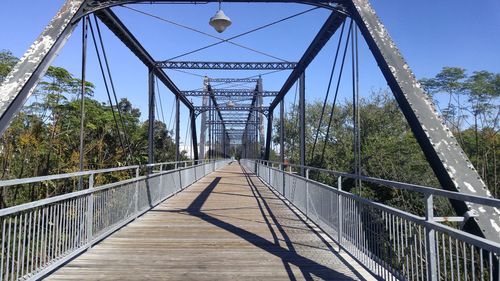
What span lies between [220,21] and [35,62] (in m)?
3.50

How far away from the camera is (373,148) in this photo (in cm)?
2402

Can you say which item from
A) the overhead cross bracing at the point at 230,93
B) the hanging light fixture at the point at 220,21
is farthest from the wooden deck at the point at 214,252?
the overhead cross bracing at the point at 230,93

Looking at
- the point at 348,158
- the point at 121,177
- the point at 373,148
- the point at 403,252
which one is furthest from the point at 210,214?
the point at 348,158

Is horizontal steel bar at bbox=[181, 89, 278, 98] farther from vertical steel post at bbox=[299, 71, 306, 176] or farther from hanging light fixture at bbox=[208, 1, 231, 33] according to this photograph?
hanging light fixture at bbox=[208, 1, 231, 33]

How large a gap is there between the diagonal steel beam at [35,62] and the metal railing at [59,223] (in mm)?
1237

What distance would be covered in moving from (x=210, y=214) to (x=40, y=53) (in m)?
5.05

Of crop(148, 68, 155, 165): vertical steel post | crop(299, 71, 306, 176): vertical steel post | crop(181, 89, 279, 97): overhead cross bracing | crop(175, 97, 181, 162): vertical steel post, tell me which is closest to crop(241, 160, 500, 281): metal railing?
crop(299, 71, 306, 176): vertical steel post

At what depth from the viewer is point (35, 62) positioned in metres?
6.09

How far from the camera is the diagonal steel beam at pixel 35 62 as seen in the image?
5.63 m

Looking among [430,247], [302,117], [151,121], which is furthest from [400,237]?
[151,121]

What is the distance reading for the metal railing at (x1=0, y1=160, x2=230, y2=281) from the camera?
147 inches

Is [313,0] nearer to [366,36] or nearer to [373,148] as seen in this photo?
[366,36]

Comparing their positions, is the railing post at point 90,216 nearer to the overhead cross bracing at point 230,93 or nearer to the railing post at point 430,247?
the railing post at point 430,247

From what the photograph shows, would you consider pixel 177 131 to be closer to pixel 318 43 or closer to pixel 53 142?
pixel 53 142
